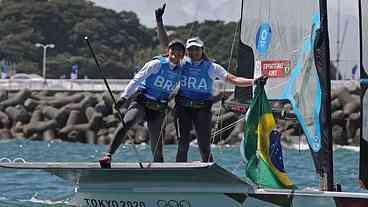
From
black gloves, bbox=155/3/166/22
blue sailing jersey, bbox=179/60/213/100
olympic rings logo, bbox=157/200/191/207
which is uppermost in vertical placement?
black gloves, bbox=155/3/166/22

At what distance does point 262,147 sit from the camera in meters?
9.73

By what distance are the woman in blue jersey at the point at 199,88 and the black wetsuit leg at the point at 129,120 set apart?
15.3 inches

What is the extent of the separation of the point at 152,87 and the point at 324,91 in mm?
1711

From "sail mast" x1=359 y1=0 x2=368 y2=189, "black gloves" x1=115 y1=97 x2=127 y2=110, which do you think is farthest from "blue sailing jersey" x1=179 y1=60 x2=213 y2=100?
"sail mast" x1=359 y1=0 x2=368 y2=189

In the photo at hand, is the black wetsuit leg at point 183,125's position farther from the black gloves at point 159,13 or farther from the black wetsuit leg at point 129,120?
the black gloves at point 159,13

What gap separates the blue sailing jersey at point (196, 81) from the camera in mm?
10242

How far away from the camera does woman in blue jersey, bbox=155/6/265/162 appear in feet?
33.6

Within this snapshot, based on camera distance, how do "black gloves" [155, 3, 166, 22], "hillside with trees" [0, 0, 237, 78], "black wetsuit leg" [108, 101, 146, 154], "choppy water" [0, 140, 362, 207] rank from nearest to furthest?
"black wetsuit leg" [108, 101, 146, 154], "black gloves" [155, 3, 166, 22], "choppy water" [0, 140, 362, 207], "hillside with trees" [0, 0, 237, 78]

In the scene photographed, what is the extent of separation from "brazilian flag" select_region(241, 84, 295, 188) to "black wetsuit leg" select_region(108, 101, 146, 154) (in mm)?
1118

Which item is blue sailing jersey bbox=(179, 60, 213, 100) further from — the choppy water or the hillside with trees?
the hillside with trees

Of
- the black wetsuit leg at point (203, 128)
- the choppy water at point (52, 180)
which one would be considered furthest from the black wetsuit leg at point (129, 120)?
the choppy water at point (52, 180)

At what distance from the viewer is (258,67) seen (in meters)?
10.4

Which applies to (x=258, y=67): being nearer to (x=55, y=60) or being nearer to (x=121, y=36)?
(x=55, y=60)

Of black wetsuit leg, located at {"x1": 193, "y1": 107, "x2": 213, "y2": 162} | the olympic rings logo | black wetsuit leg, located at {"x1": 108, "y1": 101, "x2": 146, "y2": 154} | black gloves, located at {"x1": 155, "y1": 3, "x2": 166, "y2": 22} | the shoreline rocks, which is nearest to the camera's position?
the olympic rings logo
